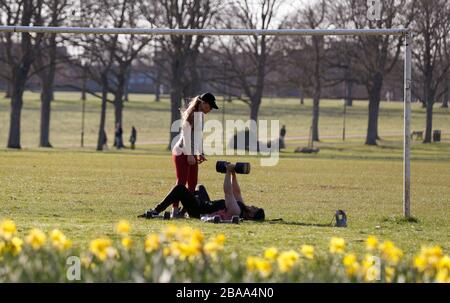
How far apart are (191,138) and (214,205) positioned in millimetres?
1029

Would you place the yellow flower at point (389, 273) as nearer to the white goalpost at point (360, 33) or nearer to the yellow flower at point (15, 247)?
the yellow flower at point (15, 247)

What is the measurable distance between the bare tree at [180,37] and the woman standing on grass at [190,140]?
4513cm

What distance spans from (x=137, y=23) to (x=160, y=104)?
48.8 metres

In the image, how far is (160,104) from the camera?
4481 inches

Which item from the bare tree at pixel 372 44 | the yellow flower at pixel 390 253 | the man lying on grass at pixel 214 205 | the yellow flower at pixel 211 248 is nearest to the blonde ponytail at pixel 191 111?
the man lying on grass at pixel 214 205

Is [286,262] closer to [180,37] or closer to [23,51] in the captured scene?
[23,51]

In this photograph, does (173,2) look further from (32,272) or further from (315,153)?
(32,272)

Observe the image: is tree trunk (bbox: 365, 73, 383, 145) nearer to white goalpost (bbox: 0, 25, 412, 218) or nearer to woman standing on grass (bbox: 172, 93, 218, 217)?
white goalpost (bbox: 0, 25, 412, 218)

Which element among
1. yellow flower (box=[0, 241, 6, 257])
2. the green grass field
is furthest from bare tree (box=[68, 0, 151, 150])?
yellow flower (box=[0, 241, 6, 257])

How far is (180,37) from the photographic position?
62.9 meters

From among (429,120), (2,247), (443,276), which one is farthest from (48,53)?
→ (443,276)

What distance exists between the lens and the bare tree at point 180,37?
61844mm
